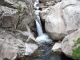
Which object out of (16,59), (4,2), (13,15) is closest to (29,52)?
(16,59)

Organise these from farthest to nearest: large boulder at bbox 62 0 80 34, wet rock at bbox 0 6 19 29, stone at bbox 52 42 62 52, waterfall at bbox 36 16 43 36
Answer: waterfall at bbox 36 16 43 36
large boulder at bbox 62 0 80 34
stone at bbox 52 42 62 52
wet rock at bbox 0 6 19 29

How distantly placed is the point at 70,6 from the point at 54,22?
76.8 inches

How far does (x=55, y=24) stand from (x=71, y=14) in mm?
1490

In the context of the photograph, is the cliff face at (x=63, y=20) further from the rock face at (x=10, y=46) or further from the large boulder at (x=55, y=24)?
the rock face at (x=10, y=46)

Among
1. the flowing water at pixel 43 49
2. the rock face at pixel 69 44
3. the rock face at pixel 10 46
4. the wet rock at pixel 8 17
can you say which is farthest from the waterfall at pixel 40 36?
the wet rock at pixel 8 17

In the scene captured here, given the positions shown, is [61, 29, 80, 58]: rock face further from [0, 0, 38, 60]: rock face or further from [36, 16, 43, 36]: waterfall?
[36, 16, 43, 36]: waterfall

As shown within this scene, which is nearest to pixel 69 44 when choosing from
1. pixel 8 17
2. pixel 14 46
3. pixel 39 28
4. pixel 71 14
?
pixel 14 46

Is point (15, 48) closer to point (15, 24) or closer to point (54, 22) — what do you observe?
point (15, 24)

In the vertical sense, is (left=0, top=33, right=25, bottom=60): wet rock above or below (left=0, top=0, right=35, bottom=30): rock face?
below

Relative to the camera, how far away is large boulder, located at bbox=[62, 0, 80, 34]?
16.1 m

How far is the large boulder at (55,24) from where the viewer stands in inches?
642

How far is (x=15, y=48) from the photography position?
43.2 feet

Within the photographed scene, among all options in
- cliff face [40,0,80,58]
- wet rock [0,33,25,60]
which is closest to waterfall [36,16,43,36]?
cliff face [40,0,80,58]

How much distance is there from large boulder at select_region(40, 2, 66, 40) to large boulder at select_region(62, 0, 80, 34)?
1.44 ft
